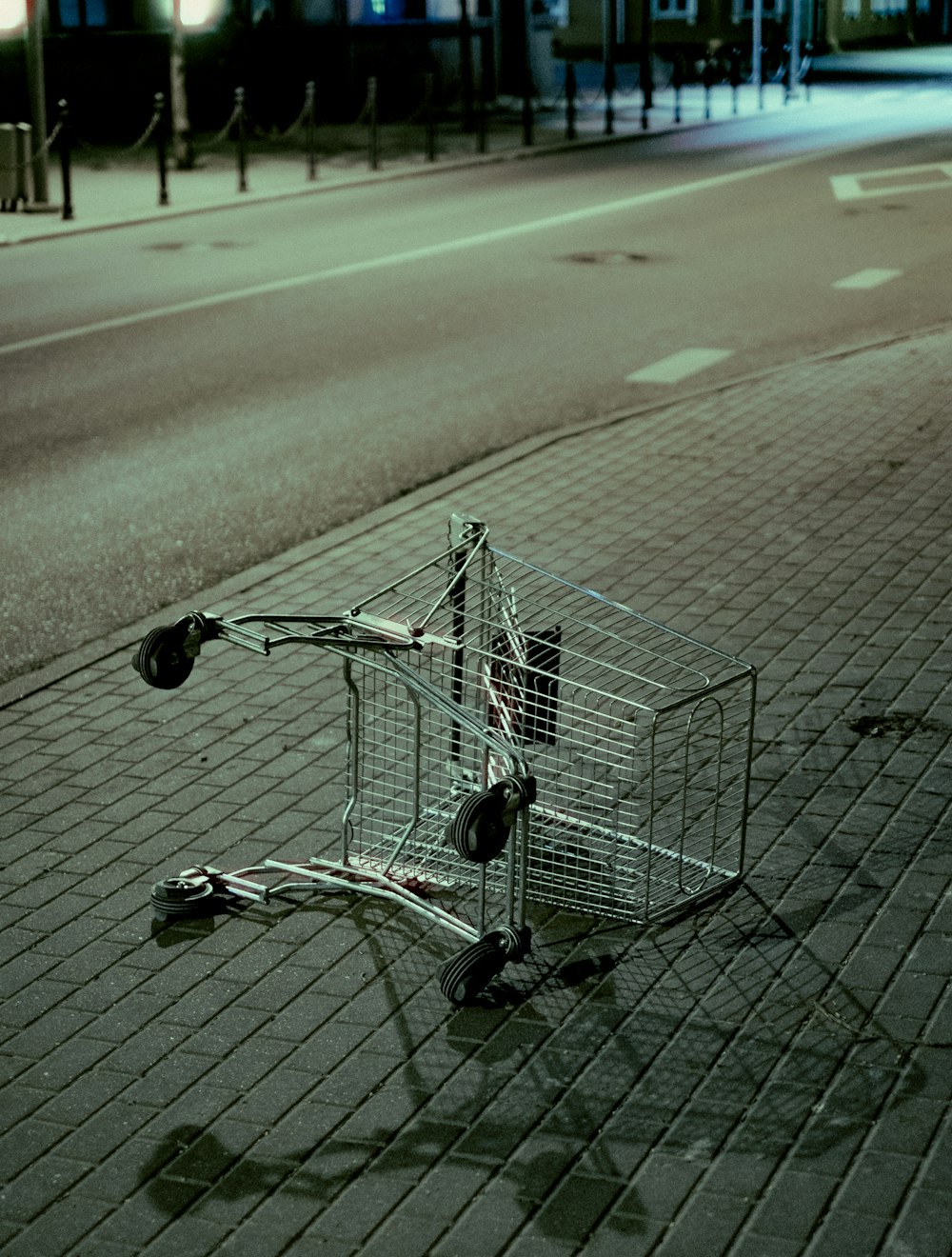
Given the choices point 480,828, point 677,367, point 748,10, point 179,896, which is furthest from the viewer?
point 748,10

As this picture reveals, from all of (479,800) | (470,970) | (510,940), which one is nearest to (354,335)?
(510,940)

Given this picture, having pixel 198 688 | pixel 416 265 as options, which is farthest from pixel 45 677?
pixel 416 265

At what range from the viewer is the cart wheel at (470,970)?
4.32 metres

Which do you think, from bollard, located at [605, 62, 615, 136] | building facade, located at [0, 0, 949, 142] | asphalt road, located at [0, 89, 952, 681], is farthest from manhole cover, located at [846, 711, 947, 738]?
bollard, located at [605, 62, 615, 136]

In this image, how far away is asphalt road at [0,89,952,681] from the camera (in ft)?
29.8

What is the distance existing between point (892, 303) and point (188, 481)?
753 cm

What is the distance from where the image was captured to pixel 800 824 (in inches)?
213

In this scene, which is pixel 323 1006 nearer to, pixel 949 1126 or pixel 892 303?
pixel 949 1126

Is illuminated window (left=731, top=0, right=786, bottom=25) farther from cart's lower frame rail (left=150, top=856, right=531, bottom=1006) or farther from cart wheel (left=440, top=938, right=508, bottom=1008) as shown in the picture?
cart wheel (left=440, top=938, right=508, bottom=1008)

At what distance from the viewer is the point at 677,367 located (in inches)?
494

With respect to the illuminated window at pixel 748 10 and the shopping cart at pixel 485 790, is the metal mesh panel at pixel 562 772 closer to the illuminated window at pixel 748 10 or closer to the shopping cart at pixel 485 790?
the shopping cart at pixel 485 790

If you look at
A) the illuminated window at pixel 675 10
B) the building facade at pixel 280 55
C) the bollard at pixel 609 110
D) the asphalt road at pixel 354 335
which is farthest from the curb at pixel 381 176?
the illuminated window at pixel 675 10

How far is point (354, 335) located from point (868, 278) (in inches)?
209

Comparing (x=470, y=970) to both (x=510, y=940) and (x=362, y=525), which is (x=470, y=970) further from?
(x=362, y=525)
